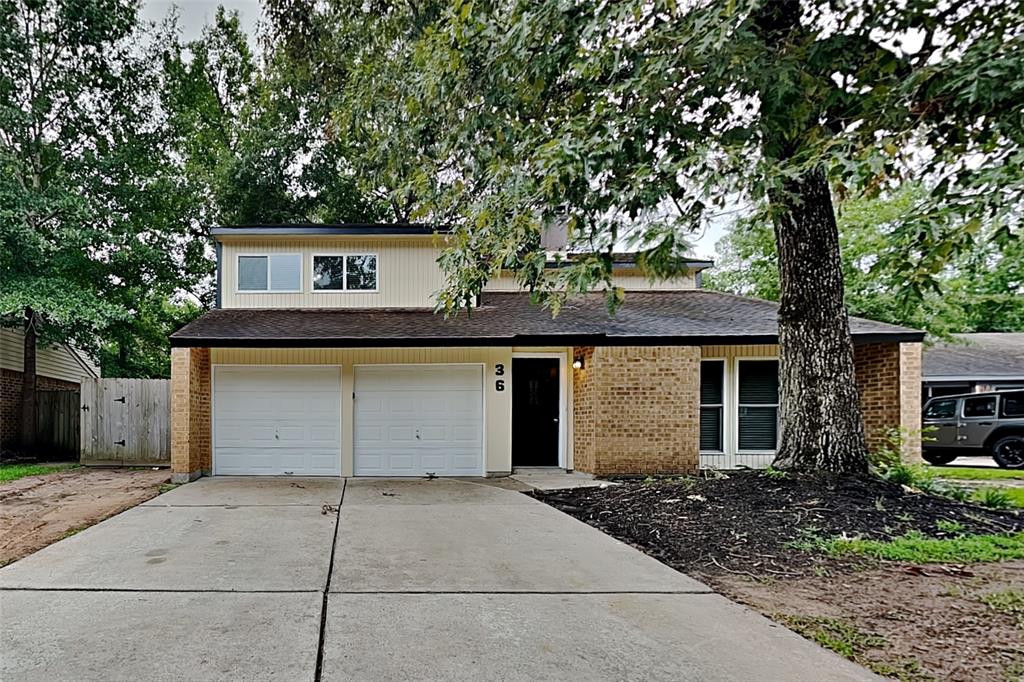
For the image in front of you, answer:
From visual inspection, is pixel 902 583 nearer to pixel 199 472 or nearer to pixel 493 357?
pixel 493 357

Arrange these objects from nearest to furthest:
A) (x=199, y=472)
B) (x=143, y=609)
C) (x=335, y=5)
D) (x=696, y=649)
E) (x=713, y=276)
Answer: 1. (x=696, y=649)
2. (x=143, y=609)
3. (x=199, y=472)
4. (x=335, y=5)
5. (x=713, y=276)

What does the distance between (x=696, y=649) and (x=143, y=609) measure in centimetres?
320

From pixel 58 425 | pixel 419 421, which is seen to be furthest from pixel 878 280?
pixel 58 425

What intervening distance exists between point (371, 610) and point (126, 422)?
419 inches

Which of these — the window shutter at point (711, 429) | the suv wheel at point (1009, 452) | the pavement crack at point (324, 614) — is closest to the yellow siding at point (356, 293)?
the window shutter at point (711, 429)

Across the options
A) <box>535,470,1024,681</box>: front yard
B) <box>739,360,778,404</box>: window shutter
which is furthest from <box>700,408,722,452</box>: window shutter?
<box>535,470,1024,681</box>: front yard

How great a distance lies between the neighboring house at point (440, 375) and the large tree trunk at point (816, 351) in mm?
2567

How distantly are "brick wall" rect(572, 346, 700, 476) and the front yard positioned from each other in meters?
1.93

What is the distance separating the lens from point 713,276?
24.4 m

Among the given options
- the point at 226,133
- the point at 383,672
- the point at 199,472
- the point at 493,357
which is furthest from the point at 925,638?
the point at 226,133

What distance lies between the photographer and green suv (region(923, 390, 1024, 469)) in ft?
40.6

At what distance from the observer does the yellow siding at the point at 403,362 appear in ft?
Result: 34.1

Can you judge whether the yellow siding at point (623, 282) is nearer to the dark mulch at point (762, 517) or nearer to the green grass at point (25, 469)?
the dark mulch at point (762, 517)

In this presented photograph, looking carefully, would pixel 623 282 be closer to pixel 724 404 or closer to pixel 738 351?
pixel 738 351
